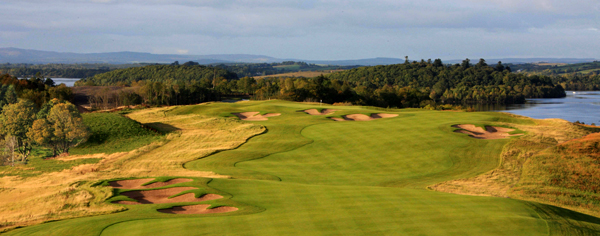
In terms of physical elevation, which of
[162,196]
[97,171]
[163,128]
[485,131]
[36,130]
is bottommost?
[163,128]

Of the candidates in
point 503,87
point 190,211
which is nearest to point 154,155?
point 190,211

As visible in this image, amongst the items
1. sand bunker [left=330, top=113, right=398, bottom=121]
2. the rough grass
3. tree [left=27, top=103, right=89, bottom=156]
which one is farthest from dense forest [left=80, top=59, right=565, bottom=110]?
tree [left=27, top=103, right=89, bottom=156]

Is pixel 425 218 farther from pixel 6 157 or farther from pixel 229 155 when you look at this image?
pixel 6 157

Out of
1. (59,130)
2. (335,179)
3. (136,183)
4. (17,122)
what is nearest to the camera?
(136,183)

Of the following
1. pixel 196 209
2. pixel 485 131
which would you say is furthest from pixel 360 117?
pixel 196 209

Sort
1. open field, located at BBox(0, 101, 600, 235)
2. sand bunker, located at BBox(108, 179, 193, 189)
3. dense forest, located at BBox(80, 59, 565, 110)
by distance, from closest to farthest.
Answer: open field, located at BBox(0, 101, 600, 235)
sand bunker, located at BBox(108, 179, 193, 189)
dense forest, located at BBox(80, 59, 565, 110)

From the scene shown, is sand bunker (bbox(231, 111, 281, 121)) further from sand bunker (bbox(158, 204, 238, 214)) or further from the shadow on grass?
sand bunker (bbox(158, 204, 238, 214))

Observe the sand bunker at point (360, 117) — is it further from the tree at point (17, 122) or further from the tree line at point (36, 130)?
the tree at point (17, 122)

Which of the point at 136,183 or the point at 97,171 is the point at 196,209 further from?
the point at 97,171
